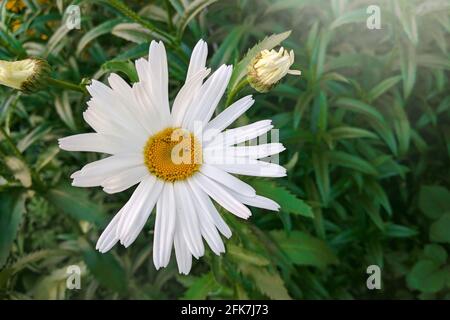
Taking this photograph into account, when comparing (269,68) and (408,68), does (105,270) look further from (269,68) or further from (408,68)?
(408,68)

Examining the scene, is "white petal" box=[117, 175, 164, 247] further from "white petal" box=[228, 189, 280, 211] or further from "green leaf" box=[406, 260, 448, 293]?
"green leaf" box=[406, 260, 448, 293]

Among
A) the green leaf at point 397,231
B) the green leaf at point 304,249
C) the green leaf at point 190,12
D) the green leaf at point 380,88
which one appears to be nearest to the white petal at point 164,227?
the green leaf at point 190,12

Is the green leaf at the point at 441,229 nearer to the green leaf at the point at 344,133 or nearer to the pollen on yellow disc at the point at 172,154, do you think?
the green leaf at the point at 344,133

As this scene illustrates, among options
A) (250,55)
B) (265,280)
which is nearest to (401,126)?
(265,280)

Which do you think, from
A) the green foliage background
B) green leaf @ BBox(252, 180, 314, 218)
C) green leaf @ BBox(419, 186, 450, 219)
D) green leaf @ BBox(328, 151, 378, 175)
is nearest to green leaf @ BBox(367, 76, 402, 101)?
the green foliage background

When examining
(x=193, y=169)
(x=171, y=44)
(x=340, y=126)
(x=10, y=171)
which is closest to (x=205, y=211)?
(x=193, y=169)

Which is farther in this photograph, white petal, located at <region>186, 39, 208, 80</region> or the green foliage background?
the green foliage background
